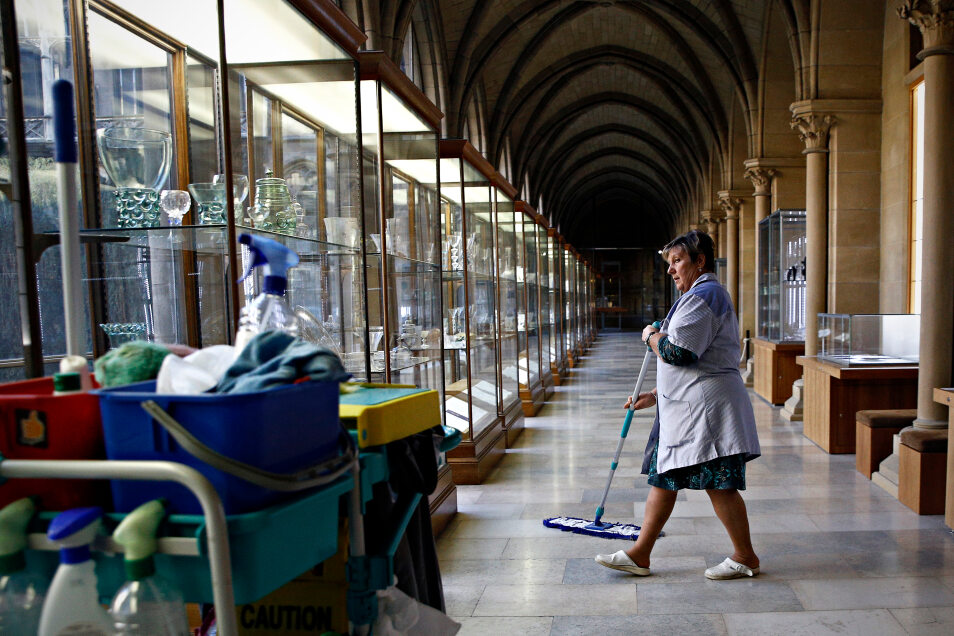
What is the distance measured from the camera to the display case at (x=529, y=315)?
9812mm

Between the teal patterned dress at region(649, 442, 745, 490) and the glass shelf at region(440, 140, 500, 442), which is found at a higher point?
the glass shelf at region(440, 140, 500, 442)

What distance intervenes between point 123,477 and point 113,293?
1607mm

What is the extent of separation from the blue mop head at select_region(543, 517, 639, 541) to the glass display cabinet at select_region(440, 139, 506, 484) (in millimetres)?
1092

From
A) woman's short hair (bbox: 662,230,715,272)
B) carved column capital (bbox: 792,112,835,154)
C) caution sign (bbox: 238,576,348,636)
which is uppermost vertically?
carved column capital (bbox: 792,112,835,154)

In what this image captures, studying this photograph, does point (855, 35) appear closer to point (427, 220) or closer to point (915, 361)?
point (915, 361)

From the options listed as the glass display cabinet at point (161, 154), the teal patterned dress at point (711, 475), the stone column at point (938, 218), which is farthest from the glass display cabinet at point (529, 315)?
the glass display cabinet at point (161, 154)

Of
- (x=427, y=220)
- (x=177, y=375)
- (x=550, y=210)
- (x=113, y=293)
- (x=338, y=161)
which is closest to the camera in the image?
(x=177, y=375)

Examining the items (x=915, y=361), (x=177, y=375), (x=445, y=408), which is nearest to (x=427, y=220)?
(x=445, y=408)

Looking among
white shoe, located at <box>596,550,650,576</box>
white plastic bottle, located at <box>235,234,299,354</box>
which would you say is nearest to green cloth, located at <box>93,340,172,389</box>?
white plastic bottle, located at <box>235,234,299,354</box>

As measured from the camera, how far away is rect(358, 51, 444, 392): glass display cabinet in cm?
397

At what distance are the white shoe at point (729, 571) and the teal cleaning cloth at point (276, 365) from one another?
324cm

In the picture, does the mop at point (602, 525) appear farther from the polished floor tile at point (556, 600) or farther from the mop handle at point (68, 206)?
the mop handle at point (68, 206)

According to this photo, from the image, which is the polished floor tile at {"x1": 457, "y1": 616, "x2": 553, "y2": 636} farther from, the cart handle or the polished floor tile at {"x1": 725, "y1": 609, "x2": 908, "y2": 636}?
the cart handle

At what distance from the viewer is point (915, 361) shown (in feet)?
23.3
